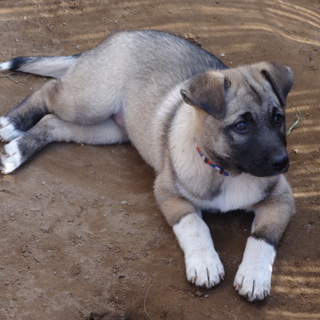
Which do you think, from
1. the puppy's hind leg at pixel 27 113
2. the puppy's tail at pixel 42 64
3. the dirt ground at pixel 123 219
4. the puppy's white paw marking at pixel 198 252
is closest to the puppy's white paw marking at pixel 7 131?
the puppy's hind leg at pixel 27 113

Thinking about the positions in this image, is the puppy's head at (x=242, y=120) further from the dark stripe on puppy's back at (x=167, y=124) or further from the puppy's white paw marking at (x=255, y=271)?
the dark stripe on puppy's back at (x=167, y=124)

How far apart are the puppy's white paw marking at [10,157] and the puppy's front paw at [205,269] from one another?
5.83 feet

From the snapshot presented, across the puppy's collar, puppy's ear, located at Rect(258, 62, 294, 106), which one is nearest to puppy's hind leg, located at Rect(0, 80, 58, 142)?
the puppy's collar

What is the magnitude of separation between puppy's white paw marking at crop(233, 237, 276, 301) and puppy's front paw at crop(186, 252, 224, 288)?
5.3 inches

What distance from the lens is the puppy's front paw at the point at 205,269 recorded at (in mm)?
4512

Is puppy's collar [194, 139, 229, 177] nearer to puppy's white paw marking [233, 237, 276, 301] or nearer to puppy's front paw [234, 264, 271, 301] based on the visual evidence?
puppy's white paw marking [233, 237, 276, 301]

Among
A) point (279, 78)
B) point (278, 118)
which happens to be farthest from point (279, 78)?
point (278, 118)

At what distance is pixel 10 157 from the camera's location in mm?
5555

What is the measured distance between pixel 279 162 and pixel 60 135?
2.31 metres

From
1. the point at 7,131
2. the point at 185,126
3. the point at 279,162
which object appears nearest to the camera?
the point at 279,162

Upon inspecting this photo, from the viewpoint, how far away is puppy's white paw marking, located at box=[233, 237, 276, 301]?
4.43 m

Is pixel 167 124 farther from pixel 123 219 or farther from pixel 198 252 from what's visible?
pixel 198 252

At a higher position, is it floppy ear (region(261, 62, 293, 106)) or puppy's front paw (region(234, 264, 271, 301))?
floppy ear (region(261, 62, 293, 106))

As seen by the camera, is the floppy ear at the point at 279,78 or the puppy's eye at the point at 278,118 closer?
the puppy's eye at the point at 278,118
